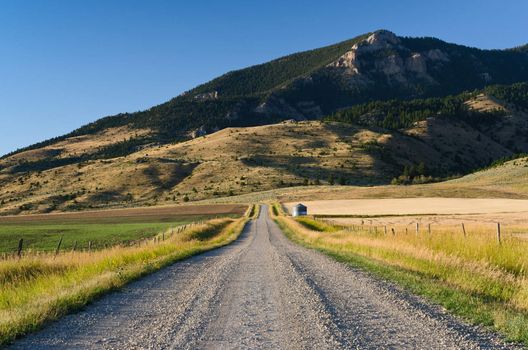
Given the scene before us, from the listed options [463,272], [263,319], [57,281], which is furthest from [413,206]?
[263,319]

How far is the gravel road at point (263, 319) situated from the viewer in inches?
323

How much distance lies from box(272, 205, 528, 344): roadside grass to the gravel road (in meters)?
0.62

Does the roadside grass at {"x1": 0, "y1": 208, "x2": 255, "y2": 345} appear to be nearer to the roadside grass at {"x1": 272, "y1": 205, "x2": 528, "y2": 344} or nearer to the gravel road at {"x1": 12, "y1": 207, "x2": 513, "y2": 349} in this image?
the gravel road at {"x1": 12, "y1": 207, "x2": 513, "y2": 349}

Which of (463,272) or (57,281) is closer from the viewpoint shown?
(463,272)

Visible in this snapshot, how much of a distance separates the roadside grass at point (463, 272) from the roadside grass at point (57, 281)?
8.77 metres

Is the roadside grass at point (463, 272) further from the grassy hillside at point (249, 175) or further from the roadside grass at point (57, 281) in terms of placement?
the grassy hillside at point (249, 175)

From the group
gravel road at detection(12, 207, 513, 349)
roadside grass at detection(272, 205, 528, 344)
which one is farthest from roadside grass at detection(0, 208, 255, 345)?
roadside grass at detection(272, 205, 528, 344)

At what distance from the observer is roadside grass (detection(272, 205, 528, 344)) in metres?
9.96

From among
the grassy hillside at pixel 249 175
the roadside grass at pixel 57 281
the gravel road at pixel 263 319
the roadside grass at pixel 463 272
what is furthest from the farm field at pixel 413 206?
the gravel road at pixel 263 319

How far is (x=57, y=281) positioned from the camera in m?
15.3

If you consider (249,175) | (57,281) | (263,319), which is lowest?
(263,319)

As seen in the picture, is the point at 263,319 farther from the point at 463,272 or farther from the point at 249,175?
the point at 249,175

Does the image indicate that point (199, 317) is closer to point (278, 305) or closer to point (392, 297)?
point (278, 305)

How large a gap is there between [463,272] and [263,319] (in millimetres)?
7881
